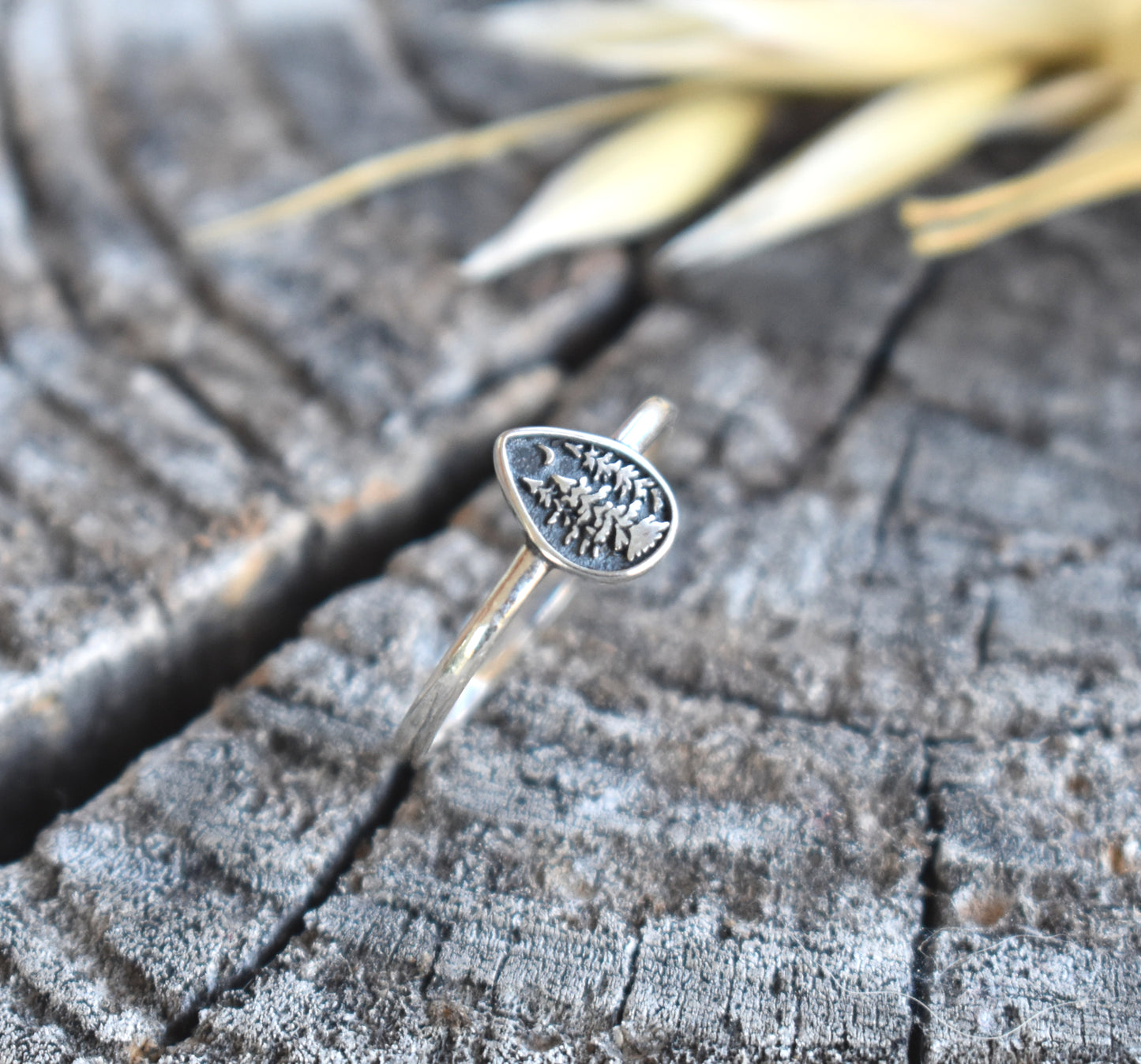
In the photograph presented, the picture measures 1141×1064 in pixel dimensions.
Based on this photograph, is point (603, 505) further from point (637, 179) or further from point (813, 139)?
point (813, 139)

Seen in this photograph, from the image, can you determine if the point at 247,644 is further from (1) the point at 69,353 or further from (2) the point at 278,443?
(1) the point at 69,353

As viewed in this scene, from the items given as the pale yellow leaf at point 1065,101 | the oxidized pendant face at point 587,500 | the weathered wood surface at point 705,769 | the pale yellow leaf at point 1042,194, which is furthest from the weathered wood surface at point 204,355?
the pale yellow leaf at point 1065,101

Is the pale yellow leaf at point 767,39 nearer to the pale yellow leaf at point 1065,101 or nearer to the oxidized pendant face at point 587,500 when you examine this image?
the pale yellow leaf at point 1065,101

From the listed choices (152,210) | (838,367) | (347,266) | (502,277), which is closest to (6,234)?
(152,210)

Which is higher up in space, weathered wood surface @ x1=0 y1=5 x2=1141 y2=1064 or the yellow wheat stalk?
the yellow wheat stalk

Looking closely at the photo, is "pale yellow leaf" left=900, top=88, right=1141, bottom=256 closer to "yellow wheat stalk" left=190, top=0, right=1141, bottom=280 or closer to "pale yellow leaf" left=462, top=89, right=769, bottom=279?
"yellow wheat stalk" left=190, top=0, right=1141, bottom=280

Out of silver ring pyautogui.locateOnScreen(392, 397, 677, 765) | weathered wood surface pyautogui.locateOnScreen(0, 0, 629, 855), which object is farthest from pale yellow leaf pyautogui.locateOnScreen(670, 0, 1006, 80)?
silver ring pyautogui.locateOnScreen(392, 397, 677, 765)

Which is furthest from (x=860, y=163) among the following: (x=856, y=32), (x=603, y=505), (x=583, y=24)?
(x=603, y=505)
